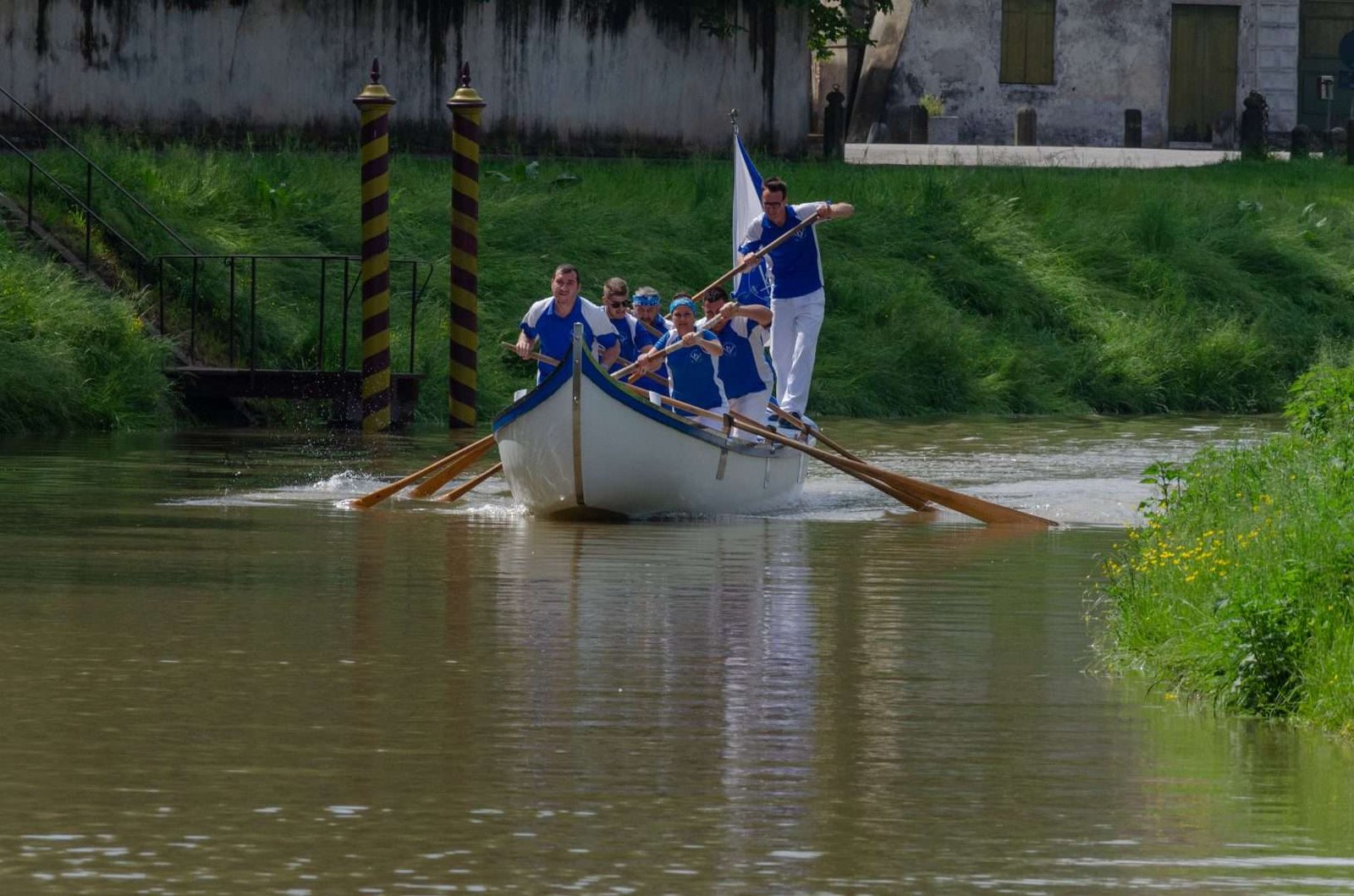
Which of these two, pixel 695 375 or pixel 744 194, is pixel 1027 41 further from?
pixel 695 375

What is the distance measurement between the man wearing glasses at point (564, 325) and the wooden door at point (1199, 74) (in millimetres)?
35894

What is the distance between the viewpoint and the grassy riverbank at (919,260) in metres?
30.0

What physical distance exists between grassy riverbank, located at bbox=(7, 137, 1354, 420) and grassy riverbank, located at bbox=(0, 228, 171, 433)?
2000 millimetres

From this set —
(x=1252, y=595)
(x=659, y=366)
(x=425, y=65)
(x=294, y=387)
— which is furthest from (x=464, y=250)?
(x=1252, y=595)

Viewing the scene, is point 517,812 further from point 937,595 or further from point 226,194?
point 226,194

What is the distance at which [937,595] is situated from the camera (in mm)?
14211

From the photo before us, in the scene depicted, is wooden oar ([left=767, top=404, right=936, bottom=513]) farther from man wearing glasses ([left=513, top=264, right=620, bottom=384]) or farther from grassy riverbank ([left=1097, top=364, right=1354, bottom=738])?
grassy riverbank ([left=1097, top=364, right=1354, bottom=738])

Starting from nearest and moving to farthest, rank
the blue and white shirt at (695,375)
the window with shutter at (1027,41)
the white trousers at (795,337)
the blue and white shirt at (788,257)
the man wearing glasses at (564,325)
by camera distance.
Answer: the man wearing glasses at (564,325)
the blue and white shirt at (695,375)
the blue and white shirt at (788,257)
the white trousers at (795,337)
the window with shutter at (1027,41)

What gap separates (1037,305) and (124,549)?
1977cm

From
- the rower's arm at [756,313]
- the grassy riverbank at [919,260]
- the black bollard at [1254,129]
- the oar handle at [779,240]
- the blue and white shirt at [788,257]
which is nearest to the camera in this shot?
the rower's arm at [756,313]

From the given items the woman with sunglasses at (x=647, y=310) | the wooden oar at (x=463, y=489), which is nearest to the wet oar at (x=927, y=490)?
the woman with sunglasses at (x=647, y=310)

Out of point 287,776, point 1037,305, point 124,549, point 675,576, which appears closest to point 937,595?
point 675,576

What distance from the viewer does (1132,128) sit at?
5153cm

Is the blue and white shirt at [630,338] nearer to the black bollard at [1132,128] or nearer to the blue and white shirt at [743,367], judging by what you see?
the blue and white shirt at [743,367]
